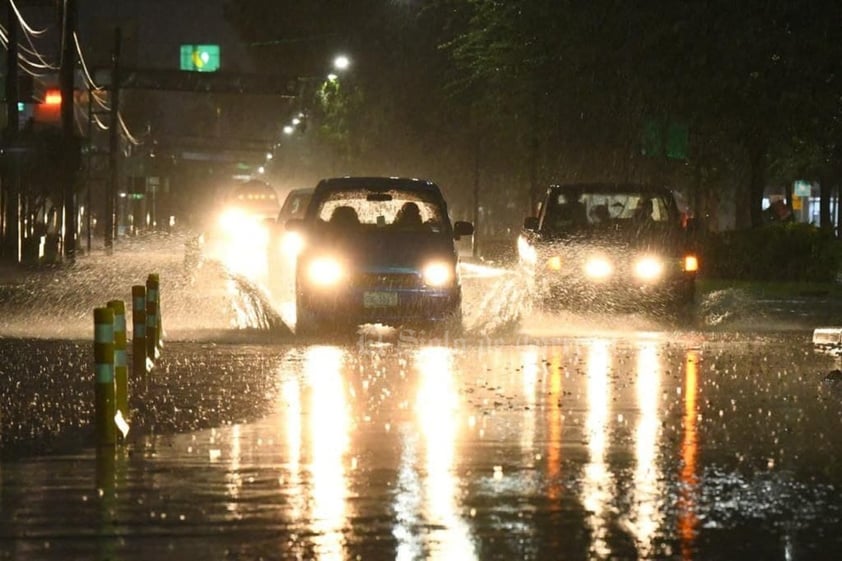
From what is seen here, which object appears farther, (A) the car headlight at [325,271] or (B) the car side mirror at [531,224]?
(B) the car side mirror at [531,224]

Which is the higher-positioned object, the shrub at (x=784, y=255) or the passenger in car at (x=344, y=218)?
the passenger in car at (x=344, y=218)

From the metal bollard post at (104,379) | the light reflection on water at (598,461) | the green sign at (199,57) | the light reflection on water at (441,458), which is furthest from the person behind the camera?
the green sign at (199,57)

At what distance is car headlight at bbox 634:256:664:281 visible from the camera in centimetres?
2636

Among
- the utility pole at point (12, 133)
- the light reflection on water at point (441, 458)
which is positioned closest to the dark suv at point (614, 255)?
the light reflection on water at point (441, 458)

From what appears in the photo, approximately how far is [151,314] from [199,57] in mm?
98825

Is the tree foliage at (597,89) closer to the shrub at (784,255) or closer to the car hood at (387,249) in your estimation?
the shrub at (784,255)

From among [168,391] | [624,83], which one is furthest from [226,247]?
[168,391]

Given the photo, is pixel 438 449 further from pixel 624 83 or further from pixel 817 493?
pixel 624 83

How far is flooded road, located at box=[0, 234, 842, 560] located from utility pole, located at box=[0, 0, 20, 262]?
22.2 m

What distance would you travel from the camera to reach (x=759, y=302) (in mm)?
29328

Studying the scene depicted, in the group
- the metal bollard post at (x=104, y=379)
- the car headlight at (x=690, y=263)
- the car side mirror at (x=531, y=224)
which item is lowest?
the metal bollard post at (x=104, y=379)

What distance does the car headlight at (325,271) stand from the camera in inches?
876

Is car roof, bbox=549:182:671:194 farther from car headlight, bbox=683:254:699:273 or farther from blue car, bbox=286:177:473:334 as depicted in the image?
blue car, bbox=286:177:473:334

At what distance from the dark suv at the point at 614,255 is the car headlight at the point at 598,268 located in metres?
0.01
